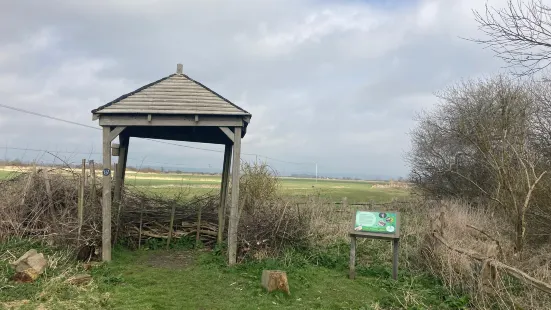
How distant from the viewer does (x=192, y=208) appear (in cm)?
1095

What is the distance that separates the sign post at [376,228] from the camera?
25.2ft

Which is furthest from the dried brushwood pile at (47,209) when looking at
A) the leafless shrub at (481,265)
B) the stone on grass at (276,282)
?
the leafless shrub at (481,265)

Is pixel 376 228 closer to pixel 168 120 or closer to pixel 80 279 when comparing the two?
pixel 168 120

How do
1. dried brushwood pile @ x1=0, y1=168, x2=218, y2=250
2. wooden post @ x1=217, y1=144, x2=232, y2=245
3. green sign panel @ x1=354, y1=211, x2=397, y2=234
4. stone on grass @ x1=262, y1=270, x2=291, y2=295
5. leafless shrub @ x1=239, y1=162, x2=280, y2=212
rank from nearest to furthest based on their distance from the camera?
stone on grass @ x1=262, y1=270, x2=291, y2=295, green sign panel @ x1=354, y1=211, x2=397, y2=234, dried brushwood pile @ x1=0, y1=168, x2=218, y2=250, wooden post @ x1=217, y1=144, x2=232, y2=245, leafless shrub @ x1=239, y1=162, x2=280, y2=212

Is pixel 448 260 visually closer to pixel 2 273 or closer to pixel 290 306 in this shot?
pixel 290 306

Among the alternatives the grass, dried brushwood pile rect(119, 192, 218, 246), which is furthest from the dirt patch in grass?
dried brushwood pile rect(119, 192, 218, 246)

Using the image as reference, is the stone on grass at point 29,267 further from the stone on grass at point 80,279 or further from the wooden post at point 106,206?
the wooden post at point 106,206

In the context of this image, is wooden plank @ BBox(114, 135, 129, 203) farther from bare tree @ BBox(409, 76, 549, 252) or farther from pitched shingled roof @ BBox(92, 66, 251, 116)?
bare tree @ BBox(409, 76, 549, 252)

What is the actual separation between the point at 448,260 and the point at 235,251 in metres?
3.96

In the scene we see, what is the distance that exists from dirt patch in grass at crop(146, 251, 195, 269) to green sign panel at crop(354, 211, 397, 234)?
3.50m

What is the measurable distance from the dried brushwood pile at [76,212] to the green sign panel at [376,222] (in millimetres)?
4085

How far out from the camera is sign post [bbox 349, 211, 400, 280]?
7691mm

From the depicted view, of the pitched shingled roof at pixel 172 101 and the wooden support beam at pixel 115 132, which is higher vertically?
the pitched shingled roof at pixel 172 101

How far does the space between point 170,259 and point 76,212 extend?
7.98 ft
